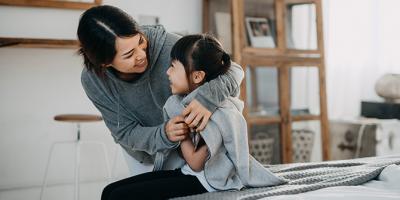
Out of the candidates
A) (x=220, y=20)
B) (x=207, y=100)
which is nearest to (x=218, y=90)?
(x=207, y=100)

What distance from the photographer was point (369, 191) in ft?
3.93

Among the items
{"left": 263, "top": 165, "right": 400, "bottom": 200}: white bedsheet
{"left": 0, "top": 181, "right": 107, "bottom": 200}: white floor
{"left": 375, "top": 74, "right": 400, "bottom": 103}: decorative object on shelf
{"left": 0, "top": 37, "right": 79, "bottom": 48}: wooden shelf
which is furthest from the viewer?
{"left": 375, "top": 74, "right": 400, "bottom": 103}: decorative object on shelf

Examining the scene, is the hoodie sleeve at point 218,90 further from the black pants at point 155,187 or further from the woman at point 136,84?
the black pants at point 155,187

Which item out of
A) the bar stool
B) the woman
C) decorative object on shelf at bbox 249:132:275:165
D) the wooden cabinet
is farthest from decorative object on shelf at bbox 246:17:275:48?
the woman

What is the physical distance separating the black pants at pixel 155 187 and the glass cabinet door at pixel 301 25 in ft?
6.07

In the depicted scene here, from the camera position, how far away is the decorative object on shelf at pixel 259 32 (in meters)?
2.87

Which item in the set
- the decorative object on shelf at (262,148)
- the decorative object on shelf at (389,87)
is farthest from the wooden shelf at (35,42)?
the decorative object on shelf at (389,87)

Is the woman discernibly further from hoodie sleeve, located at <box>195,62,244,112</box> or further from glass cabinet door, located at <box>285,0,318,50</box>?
glass cabinet door, located at <box>285,0,318,50</box>

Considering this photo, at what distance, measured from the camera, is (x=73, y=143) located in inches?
113

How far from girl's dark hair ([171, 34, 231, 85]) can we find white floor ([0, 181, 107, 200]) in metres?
1.74

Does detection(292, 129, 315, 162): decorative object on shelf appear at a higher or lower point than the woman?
lower

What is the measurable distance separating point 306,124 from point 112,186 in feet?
6.47

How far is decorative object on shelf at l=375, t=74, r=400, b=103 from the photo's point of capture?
311 centimetres

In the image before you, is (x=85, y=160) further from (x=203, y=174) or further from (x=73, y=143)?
(x=203, y=174)
